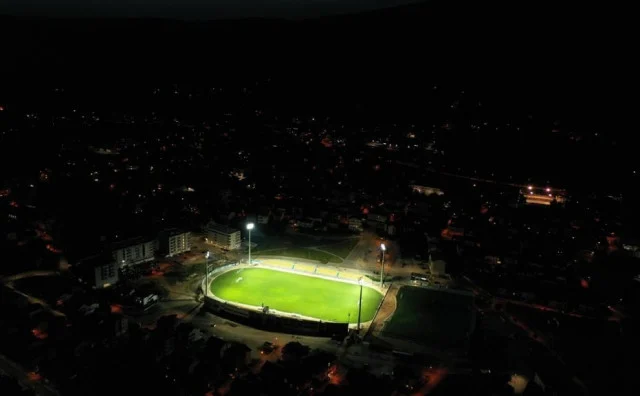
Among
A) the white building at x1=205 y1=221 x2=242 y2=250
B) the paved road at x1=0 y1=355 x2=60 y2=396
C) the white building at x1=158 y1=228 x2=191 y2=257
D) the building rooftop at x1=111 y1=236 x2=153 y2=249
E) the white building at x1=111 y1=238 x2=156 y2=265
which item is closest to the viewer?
the paved road at x1=0 y1=355 x2=60 y2=396

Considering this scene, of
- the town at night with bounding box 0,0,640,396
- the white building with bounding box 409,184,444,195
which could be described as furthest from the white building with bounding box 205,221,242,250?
the white building with bounding box 409,184,444,195

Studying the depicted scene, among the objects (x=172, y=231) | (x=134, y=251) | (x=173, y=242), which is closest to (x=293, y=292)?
(x=173, y=242)

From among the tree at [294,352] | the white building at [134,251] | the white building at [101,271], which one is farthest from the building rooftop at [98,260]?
the tree at [294,352]

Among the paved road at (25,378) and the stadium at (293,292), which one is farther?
the stadium at (293,292)

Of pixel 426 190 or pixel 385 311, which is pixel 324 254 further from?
pixel 426 190

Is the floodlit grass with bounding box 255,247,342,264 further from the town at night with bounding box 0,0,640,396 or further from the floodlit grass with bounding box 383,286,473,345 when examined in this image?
the floodlit grass with bounding box 383,286,473,345

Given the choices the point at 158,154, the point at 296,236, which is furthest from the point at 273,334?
the point at 158,154

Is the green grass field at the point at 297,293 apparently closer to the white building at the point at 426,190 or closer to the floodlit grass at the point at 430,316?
the floodlit grass at the point at 430,316
